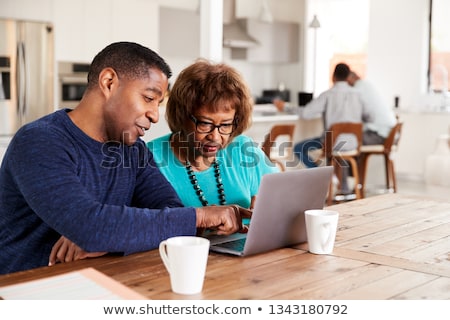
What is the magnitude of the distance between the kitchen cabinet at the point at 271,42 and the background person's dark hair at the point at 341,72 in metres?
2.50

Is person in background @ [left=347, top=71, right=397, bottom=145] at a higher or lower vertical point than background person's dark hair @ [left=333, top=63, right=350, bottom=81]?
lower

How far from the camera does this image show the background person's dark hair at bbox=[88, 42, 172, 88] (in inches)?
62.7

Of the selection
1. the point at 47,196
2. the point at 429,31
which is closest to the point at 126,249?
the point at 47,196

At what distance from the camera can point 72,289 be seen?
117 centimetres

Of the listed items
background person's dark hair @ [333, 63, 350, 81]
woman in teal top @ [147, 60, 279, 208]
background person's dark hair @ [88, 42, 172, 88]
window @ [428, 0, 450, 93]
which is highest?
window @ [428, 0, 450, 93]

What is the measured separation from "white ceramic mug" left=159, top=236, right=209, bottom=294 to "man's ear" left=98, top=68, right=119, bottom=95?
1.89 ft

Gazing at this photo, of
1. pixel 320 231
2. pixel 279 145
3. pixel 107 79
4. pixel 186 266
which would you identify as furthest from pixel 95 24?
pixel 186 266

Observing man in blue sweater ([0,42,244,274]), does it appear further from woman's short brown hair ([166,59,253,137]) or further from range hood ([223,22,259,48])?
range hood ([223,22,259,48])

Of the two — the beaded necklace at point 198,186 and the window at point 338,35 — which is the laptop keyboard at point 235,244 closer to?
the beaded necklace at point 198,186

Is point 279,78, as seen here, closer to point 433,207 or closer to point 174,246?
point 433,207

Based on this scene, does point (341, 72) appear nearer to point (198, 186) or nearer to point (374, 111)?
point (374, 111)

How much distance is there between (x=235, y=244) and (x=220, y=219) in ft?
0.25

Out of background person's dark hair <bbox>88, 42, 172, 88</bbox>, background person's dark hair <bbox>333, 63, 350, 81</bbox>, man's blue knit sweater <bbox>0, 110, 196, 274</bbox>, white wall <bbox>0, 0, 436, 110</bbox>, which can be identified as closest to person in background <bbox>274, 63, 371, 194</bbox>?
background person's dark hair <bbox>333, 63, 350, 81</bbox>

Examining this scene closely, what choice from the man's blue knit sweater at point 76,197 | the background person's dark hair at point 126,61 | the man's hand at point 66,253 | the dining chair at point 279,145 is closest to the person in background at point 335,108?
the dining chair at point 279,145
